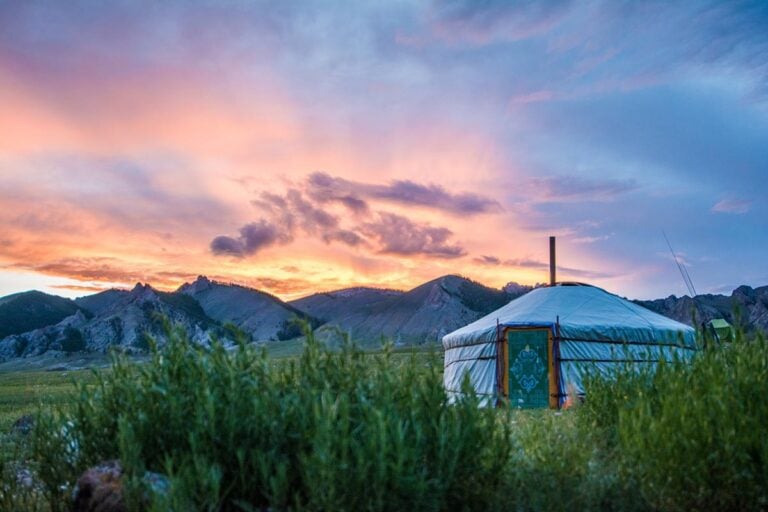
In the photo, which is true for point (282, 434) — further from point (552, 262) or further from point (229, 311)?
point (229, 311)

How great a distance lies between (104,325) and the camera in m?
134

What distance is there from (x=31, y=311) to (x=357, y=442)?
492 ft

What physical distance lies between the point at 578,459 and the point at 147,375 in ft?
9.83

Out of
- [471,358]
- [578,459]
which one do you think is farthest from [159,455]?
[471,358]

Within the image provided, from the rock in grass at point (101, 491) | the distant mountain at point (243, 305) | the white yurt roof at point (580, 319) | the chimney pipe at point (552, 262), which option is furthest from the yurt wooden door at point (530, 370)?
the distant mountain at point (243, 305)

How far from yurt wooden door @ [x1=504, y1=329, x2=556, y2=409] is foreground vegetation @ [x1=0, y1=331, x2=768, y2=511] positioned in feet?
30.3

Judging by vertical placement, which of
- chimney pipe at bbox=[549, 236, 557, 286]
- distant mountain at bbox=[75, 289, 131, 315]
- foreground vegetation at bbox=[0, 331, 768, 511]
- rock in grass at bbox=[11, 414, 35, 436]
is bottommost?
rock in grass at bbox=[11, 414, 35, 436]

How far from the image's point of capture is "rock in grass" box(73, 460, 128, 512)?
4051mm

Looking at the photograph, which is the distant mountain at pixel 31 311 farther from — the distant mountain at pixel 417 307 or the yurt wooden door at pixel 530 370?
the yurt wooden door at pixel 530 370

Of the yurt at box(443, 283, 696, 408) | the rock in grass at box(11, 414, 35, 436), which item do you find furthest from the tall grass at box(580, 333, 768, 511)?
the rock in grass at box(11, 414, 35, 436)

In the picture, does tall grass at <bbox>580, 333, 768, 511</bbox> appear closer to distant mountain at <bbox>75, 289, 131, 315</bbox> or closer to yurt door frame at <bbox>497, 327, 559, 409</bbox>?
yurt door frame at <bbox>497, 327, 559, 409</bbox>

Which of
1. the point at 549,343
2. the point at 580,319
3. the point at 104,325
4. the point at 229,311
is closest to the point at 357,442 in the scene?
the point at 549,343

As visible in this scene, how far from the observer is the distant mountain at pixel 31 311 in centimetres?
Answer: 13150

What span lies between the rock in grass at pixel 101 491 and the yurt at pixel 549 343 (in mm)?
10121
